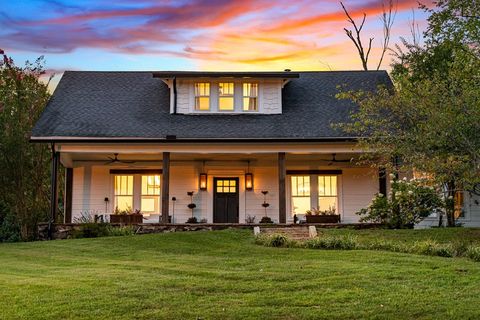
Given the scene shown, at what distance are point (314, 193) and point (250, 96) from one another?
433 centimetres

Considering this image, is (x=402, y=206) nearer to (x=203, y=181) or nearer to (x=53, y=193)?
(x=203, y=181)

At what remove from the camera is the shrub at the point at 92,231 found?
19781 millimetres

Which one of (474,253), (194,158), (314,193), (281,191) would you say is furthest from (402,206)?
(194,158)

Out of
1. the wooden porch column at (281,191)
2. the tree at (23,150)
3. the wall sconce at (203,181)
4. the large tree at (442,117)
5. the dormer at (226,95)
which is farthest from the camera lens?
the tree at (23,150)

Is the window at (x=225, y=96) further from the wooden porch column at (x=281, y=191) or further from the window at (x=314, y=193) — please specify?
the window at (x=314, y=193)

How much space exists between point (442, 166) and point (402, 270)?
3.07 metres

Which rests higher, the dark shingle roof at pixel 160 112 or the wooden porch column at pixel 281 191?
the dark shingle roof at pixel 160 112

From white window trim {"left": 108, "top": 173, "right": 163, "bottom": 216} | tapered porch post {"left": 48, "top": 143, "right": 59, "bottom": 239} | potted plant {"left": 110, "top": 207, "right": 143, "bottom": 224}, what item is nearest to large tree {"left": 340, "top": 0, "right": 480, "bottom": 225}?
potted plant {"left": 110, "top": 207, "right": 143, "bottom": 224}

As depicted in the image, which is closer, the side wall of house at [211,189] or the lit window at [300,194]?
the side wall of house at [211,189]

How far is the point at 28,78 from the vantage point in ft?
95.1

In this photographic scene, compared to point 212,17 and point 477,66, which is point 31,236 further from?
point 477,66

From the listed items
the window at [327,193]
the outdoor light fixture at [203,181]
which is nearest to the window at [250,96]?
the outdoor light fixture at [203,181]

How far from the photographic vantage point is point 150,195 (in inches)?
942

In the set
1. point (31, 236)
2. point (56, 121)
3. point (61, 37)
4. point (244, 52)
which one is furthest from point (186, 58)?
point (31, 236)
